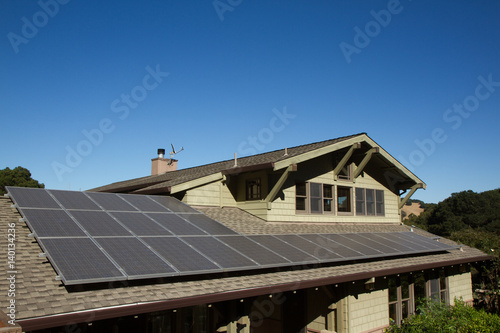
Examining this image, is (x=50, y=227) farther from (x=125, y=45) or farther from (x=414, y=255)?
(x=414, y=255)

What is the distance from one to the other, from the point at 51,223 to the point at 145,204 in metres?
3.36

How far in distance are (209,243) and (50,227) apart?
3.37 meters

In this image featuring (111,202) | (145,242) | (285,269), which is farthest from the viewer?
(111,202)

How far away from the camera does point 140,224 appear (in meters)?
9.02

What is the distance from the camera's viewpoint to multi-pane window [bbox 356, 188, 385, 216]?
55.0 feet

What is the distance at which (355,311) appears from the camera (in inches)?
442

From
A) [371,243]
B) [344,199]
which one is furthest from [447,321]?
[344,199]

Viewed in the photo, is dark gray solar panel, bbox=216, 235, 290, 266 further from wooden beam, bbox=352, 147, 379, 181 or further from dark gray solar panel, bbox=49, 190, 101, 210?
wooden beam, bbox=352, 147, 379, 181

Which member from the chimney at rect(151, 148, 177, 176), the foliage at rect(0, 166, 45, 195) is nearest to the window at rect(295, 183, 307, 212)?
the chimney at rect(151, 148, 177, 176)

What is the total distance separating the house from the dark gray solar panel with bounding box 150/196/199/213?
0.32 m

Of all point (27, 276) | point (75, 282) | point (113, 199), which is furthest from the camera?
point (113, 199)

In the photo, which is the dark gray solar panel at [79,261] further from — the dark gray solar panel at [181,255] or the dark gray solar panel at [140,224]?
the dark gray solar panel at [140,224]

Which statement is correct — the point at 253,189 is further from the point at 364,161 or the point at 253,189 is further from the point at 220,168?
the point at 364,161

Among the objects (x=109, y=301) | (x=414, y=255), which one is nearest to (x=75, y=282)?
(x=109, y=301)
